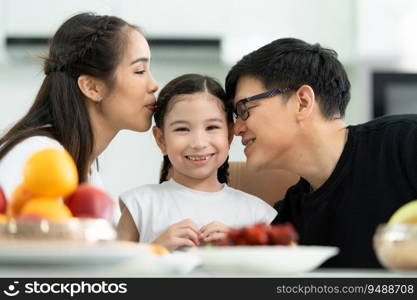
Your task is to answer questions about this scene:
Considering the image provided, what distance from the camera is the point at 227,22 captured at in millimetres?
4367

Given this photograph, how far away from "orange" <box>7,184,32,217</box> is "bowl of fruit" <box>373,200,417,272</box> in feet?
1.37

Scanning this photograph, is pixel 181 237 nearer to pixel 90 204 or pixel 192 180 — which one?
pixel 192 180

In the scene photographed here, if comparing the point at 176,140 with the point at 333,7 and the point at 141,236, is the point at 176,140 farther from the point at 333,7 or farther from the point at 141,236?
the point at 333,7

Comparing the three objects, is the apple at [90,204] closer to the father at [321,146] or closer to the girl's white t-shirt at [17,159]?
the girl's white t-shirt at [17,159]

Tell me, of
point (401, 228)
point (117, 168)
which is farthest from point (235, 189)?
point (117, 168)

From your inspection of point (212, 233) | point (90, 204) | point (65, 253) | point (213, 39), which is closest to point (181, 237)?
point (212, 233)

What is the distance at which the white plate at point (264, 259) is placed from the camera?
2.54 feet

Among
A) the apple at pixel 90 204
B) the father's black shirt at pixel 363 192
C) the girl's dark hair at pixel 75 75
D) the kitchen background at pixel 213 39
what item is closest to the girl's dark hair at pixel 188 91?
the girl's dark hair at pixel 75 75

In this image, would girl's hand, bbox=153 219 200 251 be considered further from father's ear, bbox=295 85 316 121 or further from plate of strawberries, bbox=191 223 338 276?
plate of strawberries, bbox=191 223 338 276

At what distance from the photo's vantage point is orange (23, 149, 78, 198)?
80 centimetres

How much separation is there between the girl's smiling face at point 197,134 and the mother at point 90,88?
118mm

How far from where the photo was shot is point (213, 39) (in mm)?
4340

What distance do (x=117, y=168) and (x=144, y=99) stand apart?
2328 mm

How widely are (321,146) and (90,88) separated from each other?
0.67 meters
